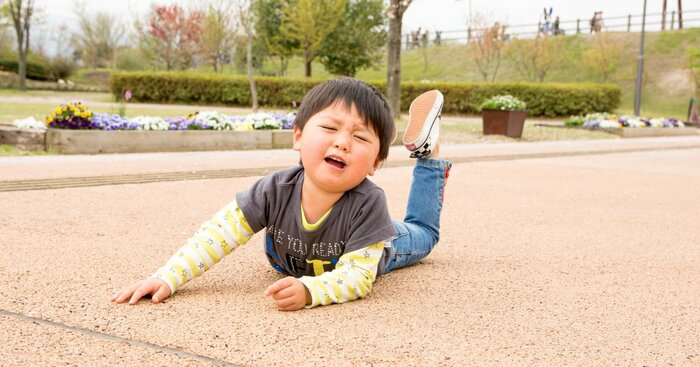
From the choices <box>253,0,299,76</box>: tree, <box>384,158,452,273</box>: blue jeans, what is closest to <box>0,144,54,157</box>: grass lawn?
<box>384,158,452,273</box>: blue jeans

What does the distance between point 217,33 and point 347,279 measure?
36.7m

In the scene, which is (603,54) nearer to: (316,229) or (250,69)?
(250,69)

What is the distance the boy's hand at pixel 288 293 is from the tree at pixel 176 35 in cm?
4021

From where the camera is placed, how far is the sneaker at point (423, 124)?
338 centimetres

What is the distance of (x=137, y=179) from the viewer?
6.67m

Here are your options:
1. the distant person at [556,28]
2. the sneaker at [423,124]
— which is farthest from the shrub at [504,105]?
the distant person at [556,28]

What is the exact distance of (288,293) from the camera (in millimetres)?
2594

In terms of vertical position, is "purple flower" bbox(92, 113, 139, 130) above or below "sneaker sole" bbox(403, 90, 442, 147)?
below

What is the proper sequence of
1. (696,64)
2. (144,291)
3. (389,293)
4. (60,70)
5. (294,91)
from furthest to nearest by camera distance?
(60,70)
(696,64)
(294,91)
(389,293)
(144,291)

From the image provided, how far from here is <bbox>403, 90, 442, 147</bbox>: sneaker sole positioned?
11.1 feet

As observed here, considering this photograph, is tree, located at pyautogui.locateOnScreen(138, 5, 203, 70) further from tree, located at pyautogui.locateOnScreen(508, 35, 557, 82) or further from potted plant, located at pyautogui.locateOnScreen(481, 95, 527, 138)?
potted plant, located at pyautogui.locateOnScreen(481, 95, 527, 138)

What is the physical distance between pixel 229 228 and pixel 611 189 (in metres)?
5.39

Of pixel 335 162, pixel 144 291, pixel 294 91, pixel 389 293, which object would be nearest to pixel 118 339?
pixel 144 291

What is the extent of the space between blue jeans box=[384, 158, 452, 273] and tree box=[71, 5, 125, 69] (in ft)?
170
